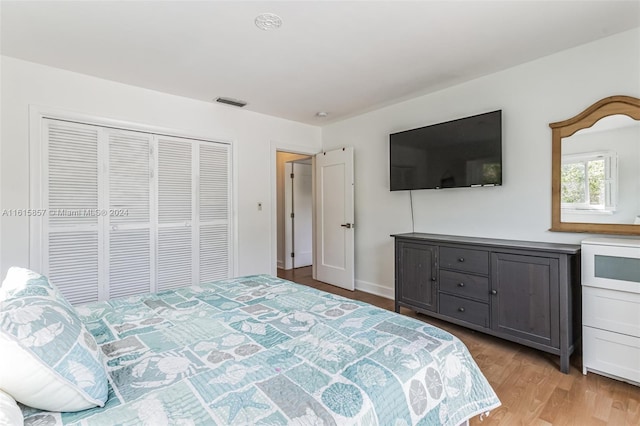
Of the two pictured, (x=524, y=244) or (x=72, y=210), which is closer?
(x=524, y=244)

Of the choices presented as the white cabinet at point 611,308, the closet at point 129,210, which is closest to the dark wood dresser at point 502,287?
the white cabinet at point 611,308

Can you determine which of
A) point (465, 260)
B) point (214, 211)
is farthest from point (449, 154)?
point (214, 211)

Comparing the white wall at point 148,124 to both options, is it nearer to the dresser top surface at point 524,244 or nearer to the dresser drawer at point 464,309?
the dresser top surface at point 524,244

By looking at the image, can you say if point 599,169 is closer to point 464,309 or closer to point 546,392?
point 464,309

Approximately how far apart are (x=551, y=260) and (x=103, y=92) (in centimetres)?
417

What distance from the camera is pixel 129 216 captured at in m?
3.28

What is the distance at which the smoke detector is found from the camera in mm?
2074

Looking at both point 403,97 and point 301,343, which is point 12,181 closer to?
point 301,343

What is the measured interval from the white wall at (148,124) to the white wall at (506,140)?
52.9 inches

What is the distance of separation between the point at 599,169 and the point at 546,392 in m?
1.68

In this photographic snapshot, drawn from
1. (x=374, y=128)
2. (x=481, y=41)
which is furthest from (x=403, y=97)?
(x=481, y=41)

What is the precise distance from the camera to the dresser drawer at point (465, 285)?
8.80 ft

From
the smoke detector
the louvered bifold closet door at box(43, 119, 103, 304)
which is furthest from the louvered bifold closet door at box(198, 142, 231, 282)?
the smoke detector

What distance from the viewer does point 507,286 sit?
2.54 m
